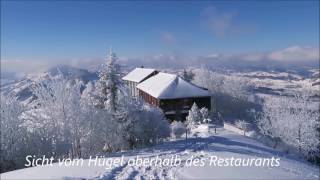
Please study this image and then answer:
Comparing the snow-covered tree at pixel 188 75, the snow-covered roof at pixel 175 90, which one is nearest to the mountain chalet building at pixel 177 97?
the snow-covered roof at pixel 175 90

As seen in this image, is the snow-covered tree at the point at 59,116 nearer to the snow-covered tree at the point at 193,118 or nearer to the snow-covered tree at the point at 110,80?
the snow-covered tree at the point at 110,80

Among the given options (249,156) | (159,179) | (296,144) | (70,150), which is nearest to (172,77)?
(296,144)

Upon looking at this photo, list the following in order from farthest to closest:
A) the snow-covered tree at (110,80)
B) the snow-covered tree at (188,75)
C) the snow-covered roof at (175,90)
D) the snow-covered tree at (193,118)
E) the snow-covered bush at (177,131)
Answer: the snow-covered tree at (188,75) < the snow-covered roof at (175,90) < the snow-covered tree at (193,118) < the snow-covered bush at (177,131) < the snow-covered tree at (110,80)

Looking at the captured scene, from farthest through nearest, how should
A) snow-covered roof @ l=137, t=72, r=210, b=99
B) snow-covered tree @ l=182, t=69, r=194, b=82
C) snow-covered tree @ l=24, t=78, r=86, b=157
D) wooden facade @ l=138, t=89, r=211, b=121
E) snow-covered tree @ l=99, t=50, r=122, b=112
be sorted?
1. snow-covered tree @ l=182, t=69, r=194, b=82
2. snow-covered roof @ l=137, t=72, r=210, b=99
3. wooden facade @ l=138, t=89, r=211, b=121
4. snow-covered tree @ l=99, t=50, r=122, b=112
5. snow-covered tree @ l=24, t=78, r=86, b=157

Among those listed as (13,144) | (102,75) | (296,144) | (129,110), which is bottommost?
(296,144)

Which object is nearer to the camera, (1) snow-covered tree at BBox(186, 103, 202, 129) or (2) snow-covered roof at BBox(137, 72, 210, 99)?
(1) snow-covered tree at BBox(186, 103, 202, 129)

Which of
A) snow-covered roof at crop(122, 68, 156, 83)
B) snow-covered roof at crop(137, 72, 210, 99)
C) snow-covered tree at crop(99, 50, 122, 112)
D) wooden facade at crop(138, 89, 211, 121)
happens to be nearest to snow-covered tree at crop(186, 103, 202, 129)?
wooden facade at crop(138, 89, 211, 121)

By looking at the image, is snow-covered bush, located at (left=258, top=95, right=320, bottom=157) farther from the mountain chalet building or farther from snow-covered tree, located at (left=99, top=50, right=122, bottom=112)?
snow-covered tree, located at (left=99, top=50, right=122, bottom=112)

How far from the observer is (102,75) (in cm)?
3603

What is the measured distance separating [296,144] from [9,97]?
114 ft

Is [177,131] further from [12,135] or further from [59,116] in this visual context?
[12,135]

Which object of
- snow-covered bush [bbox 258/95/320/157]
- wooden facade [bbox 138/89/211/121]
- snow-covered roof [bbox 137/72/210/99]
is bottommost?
snow-covered bush [bbox 258/95/320/157]

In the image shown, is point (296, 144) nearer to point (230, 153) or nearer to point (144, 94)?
point (230, 153)

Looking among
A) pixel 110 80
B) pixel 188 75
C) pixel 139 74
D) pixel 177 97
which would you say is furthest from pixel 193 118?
pixel 188 75
